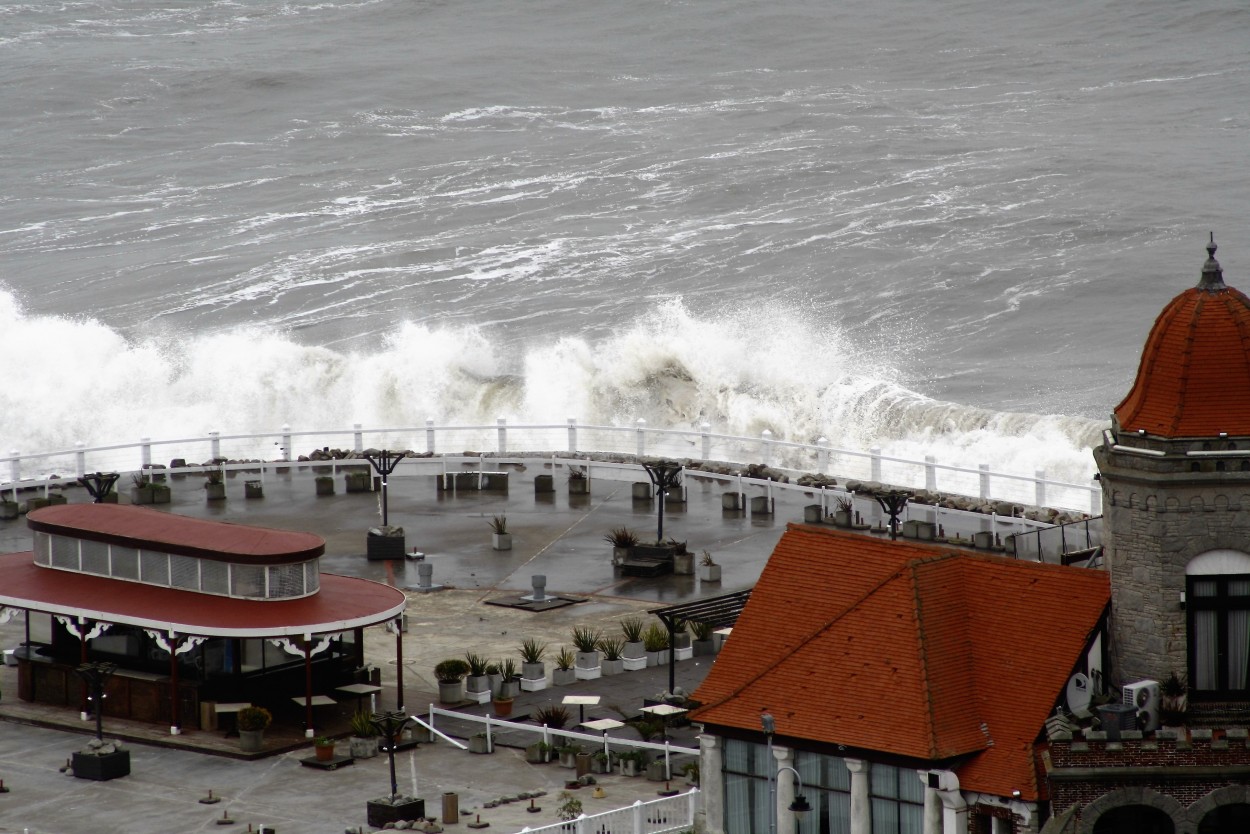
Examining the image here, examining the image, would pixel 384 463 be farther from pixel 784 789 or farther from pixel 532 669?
pixel 784 789

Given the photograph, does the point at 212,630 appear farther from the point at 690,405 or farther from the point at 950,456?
the point at 690,405

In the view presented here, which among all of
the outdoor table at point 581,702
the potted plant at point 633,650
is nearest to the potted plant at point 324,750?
the outdoor table at point 581,702

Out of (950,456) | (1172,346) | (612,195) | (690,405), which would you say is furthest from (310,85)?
(1172,346)

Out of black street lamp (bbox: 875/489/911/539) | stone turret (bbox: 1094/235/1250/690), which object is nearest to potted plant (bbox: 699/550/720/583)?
black street lamp (bbox: 875/489/911/539)

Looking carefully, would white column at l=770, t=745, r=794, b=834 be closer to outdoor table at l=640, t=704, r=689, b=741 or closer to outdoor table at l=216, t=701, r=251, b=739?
outdoor table at l=640, t=704, r=689, b=741

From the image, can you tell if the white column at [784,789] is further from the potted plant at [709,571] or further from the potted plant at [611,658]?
the potted plant at [709,571]
